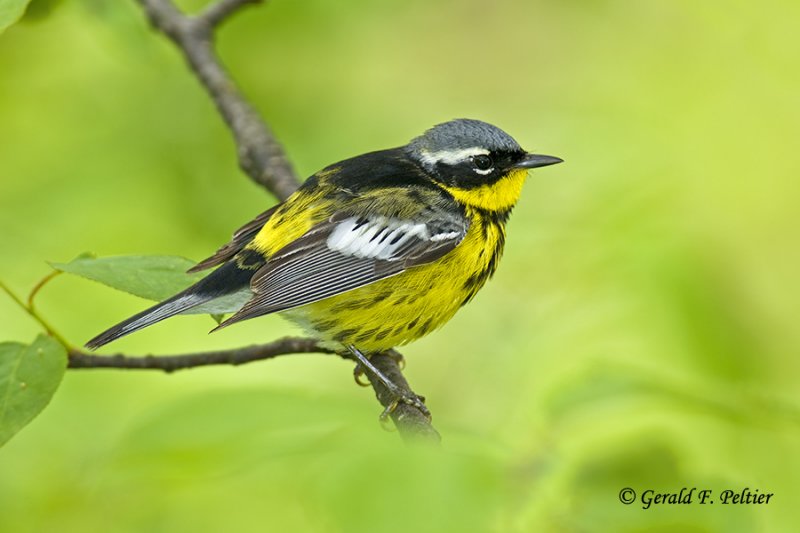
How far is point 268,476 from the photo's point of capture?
7.77ft

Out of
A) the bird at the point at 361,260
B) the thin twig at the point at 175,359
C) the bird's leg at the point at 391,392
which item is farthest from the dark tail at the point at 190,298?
the bird's leg at the point at 391,392

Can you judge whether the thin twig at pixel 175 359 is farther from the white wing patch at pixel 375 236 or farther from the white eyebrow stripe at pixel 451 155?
the white eyebrow stripe at pixel 451 155

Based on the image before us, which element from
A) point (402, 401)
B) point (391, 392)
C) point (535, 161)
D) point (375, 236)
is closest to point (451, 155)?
point (535, 161)

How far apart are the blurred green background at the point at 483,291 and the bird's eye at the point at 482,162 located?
0.42m

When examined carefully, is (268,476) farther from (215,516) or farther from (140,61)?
(140,61)

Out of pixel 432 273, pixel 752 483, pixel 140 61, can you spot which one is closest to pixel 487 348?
pixel 432 273

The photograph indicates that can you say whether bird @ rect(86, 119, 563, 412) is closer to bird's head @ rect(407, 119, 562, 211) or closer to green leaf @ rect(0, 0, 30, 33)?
bird's head @ rect(407, 119, 562, 211)

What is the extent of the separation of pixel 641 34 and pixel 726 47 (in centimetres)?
53

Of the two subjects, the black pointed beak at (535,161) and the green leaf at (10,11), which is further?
the black pointed beak at (535,161)

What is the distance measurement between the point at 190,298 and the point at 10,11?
146cm

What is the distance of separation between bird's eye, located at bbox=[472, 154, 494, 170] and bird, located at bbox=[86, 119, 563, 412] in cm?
8

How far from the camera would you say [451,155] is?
13.0 feet

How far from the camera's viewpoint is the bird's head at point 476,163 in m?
3.92

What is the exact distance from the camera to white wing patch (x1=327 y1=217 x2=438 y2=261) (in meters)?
3.55
